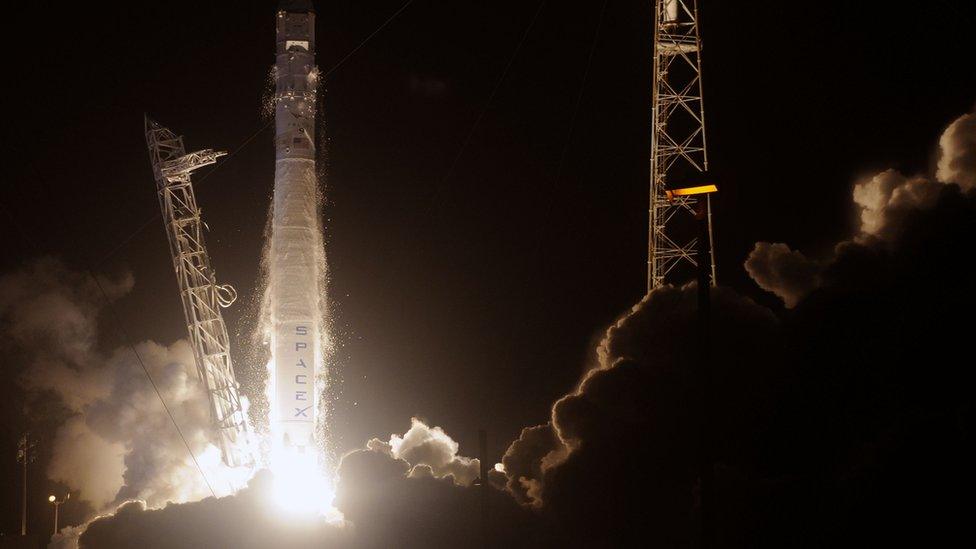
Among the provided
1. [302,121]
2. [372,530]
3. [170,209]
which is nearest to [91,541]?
[372,530]

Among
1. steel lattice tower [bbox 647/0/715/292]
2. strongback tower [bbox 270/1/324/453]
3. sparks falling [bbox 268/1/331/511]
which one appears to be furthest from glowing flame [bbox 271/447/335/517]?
steel lattice tower [bbox 647/0/715/292]

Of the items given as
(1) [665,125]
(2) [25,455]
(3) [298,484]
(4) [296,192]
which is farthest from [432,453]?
(2) [25,455]

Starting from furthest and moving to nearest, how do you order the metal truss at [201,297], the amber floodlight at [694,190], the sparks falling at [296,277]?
the metal truss at [201,297]
the sparks falling at [296,277]
the amber floodlight at [694,190]

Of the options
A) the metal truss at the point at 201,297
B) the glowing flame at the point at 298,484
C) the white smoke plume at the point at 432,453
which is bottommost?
the glowing flame at the point at 298,484

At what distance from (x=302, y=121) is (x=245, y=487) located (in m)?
11.8

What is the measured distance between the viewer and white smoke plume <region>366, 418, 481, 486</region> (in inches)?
1708

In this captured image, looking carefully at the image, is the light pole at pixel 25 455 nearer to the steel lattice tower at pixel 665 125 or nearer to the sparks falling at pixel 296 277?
the sparks falling at pixel 296 277

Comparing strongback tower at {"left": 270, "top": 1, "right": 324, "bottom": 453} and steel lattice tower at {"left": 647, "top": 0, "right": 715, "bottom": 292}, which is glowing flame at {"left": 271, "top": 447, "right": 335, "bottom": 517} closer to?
strongback tower at {"left": 270, "top": 1, "right": 324, "bottom": 453}

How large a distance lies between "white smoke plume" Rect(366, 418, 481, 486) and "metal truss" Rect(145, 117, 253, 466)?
471cm

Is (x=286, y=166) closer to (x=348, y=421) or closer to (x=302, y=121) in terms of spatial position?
(x=302, y=121)

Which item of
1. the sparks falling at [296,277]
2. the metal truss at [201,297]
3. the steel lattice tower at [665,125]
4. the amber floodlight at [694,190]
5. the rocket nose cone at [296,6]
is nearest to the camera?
the amber floodlight at [694,190]

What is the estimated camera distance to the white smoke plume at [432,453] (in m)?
43.4

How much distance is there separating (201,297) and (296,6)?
34.2ft

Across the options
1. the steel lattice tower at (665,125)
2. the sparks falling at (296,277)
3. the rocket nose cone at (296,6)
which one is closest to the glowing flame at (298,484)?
the sparks falling at (296,277)
